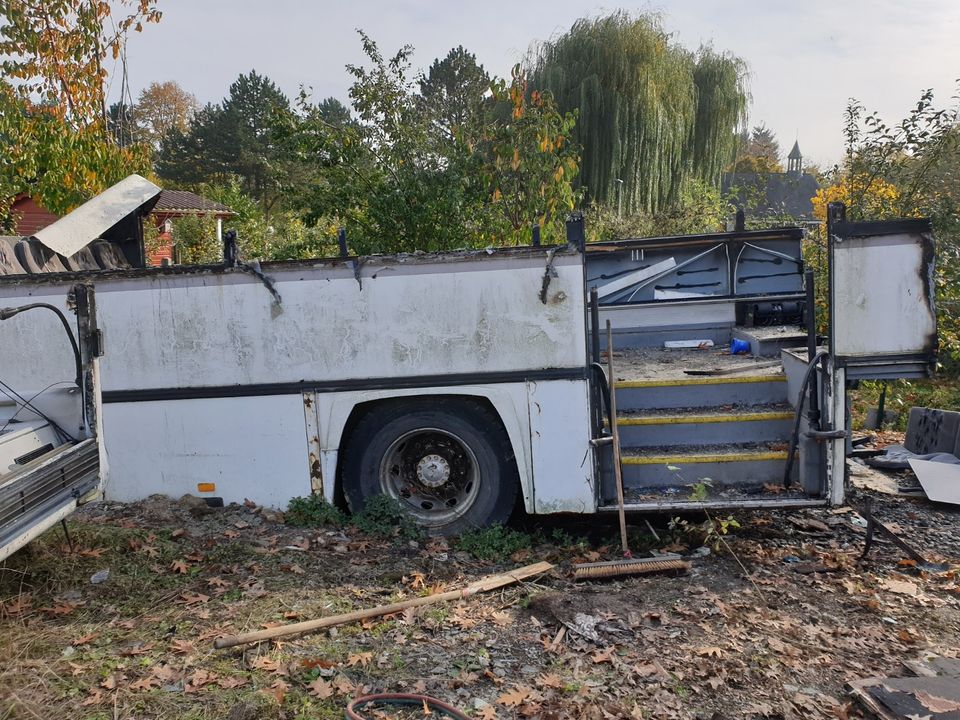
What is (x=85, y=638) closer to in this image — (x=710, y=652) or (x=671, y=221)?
(x=710, y=652)

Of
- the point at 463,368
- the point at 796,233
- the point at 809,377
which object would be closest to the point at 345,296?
the point at 463,368

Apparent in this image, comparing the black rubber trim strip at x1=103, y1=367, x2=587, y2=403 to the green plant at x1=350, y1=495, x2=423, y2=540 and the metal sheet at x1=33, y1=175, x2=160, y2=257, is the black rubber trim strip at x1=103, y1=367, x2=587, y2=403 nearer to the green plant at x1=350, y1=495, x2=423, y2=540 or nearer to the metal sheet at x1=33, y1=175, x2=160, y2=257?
the green plant at x1=350, y1=495, x2=423, y2=540

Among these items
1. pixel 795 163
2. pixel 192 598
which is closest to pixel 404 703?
pixel 192 598

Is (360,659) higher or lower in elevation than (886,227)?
lower

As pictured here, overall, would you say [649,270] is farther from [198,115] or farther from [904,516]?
[198,115]

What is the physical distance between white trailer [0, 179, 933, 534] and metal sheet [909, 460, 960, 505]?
4.50 feet

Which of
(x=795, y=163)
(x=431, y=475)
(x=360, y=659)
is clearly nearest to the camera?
(x=360, y=659)

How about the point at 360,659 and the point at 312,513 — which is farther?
the point at 312,513

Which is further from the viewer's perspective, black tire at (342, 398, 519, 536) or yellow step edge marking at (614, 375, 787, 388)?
yellow step edge marking at (614, 375, 787, 388)

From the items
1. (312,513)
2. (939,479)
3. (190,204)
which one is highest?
(190,204)

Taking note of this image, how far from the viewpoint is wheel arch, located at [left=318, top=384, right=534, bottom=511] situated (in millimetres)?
5406

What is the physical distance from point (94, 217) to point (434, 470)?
10.4ft

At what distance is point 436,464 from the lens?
563cm

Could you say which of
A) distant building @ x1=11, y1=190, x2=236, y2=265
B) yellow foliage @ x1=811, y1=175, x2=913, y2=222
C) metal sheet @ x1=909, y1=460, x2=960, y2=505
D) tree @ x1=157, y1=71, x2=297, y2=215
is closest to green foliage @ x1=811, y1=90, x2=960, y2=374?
yellow foliage @ x1=811, y1=175, x2=913, y2=222
